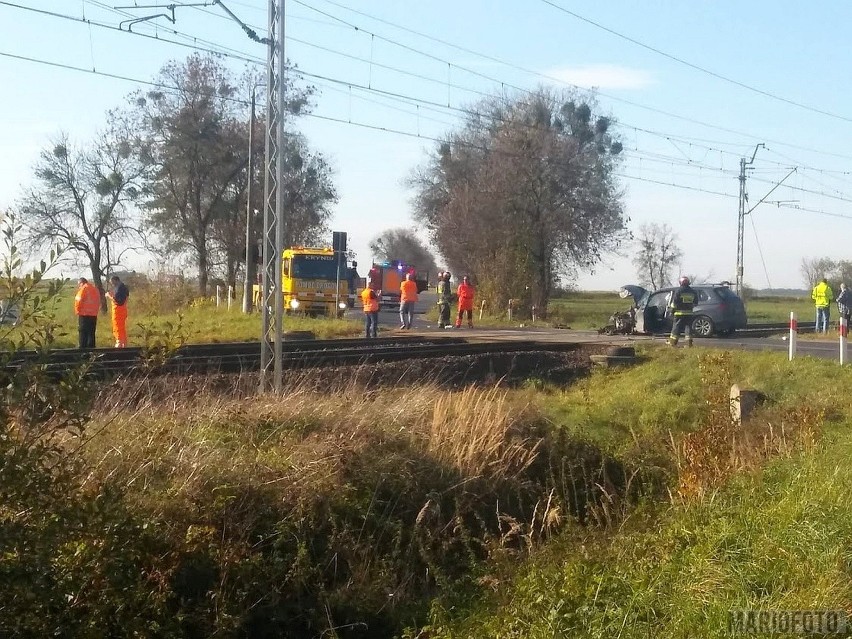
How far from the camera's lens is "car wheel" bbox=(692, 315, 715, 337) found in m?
28.2

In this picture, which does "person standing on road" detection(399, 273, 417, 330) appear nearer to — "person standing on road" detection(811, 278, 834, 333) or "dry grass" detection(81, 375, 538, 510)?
"person standing on road" detection(811, 278, 834, 333)

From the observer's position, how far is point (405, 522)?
9.09 meters

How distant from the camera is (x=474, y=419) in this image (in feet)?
36.3

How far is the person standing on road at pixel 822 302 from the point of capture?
97.8 feet

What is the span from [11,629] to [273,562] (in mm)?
2240

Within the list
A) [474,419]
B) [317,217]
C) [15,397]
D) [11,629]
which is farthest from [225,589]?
[317,217]

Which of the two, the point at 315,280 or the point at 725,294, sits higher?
the point at 315,280

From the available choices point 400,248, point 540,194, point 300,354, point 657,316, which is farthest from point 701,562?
point 400,248

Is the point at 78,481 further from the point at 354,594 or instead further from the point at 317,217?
the point at 317,217

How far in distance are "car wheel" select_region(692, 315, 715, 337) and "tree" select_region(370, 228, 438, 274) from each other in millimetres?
80004

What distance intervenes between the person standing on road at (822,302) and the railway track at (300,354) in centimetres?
1074

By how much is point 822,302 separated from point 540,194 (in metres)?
19.4

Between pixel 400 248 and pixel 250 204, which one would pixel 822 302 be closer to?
pixel 250 204

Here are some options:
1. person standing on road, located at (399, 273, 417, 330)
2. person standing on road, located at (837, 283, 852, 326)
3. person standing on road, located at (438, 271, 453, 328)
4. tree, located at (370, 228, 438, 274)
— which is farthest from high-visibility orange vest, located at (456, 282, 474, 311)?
tree, located at (370, 228, 438, 274)
